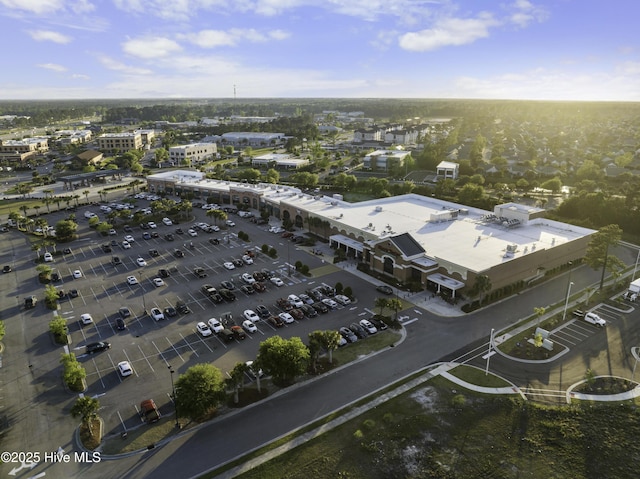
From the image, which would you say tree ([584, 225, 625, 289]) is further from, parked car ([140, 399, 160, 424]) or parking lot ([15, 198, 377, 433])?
parked car ([140, 399, 160, 424])

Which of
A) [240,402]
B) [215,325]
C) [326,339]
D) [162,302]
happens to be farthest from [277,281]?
[240,402]

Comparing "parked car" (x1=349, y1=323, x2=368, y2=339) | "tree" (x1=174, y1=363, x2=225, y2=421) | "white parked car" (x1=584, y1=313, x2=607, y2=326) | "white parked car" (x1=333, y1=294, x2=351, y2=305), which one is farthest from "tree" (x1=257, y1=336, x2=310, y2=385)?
"white parked car" (x1=584, y1=313, x2=607, y2=326)

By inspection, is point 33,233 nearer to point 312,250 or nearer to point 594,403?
point 312,250

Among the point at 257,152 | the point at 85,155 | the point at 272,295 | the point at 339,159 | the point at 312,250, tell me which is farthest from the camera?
the point at 257,152

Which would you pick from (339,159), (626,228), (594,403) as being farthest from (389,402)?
(339,159)

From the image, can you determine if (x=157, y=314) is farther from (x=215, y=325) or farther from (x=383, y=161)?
(x=383, y=161)

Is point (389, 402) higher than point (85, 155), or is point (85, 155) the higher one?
point (85, 155)

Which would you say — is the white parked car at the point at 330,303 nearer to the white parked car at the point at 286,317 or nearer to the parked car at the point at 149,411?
the white parked car at the point at 286,317
